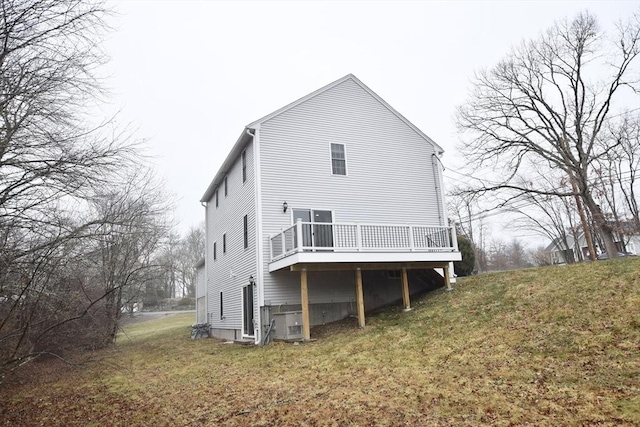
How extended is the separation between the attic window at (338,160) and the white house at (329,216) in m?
0.04

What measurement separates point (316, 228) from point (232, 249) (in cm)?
520

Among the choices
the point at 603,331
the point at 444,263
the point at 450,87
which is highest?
the point at 450,87

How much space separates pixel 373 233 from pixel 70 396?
9127 mm

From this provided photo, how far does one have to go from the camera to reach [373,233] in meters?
13.3

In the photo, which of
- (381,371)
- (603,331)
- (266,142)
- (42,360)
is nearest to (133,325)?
(42,360)

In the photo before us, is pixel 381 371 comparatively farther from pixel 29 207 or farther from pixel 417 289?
pixel 417 289

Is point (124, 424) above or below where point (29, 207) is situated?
below

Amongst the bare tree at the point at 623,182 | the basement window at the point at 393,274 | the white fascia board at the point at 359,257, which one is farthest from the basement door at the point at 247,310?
the bare tree at the point at 623,182

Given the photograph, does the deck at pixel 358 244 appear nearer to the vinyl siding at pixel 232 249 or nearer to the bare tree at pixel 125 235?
the vinyl siding at pixel 232 249

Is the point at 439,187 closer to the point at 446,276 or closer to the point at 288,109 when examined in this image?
the point at 446,276

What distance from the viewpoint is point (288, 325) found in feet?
41.9

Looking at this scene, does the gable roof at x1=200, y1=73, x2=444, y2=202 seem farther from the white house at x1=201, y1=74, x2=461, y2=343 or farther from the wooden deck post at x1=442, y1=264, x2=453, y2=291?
the wooden deck post at x1=442, y1=264, x2=453, y2=291

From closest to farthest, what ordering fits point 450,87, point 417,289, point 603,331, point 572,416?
point 572,416
point 603,331
point 417,289
point 450,87

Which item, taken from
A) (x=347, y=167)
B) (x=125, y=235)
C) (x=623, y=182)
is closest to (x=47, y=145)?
(x=125, y=235)
